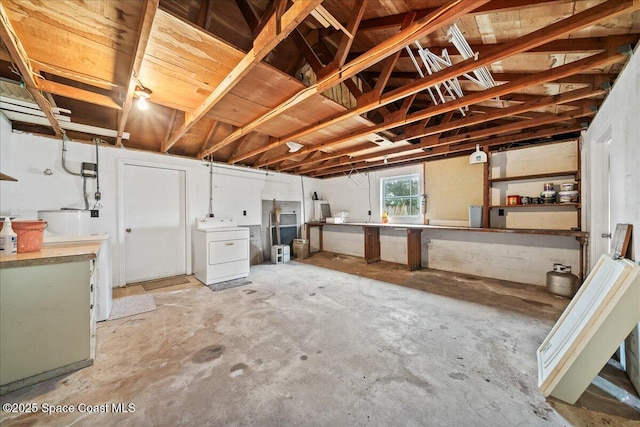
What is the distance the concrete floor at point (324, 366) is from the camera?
138 cm

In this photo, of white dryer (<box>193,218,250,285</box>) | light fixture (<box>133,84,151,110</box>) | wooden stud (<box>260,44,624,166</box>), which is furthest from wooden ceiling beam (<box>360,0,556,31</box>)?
white dryer (<box>193,218,250,285</box>)

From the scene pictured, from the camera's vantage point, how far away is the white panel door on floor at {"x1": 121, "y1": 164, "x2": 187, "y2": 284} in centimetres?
393

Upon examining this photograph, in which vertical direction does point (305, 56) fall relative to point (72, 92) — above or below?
above

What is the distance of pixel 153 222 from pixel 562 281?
22.1ft

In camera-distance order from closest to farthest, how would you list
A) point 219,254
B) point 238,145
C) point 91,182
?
1. point 91,182
2. point 219,254
3. point 238,145

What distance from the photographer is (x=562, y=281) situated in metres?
3.19

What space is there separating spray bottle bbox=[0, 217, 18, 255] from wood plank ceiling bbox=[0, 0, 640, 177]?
3.96 feet

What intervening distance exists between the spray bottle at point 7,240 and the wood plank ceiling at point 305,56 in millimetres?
1207

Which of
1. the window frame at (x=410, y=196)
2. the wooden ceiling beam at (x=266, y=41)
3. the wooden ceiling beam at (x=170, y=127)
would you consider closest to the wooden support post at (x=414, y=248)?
the window frame at (x=410, y=196)

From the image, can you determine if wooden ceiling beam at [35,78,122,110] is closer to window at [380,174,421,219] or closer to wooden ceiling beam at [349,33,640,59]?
wooden ceiling beam at [349,33,640,59]

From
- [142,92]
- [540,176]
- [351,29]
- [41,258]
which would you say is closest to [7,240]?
[41,258]

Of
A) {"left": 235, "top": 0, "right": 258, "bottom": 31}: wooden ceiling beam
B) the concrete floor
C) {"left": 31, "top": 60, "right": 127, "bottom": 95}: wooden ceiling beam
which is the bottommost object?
the concrete floor

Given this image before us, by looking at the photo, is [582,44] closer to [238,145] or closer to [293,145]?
[293,145]

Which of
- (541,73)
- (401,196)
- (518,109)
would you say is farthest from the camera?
(401,196)
